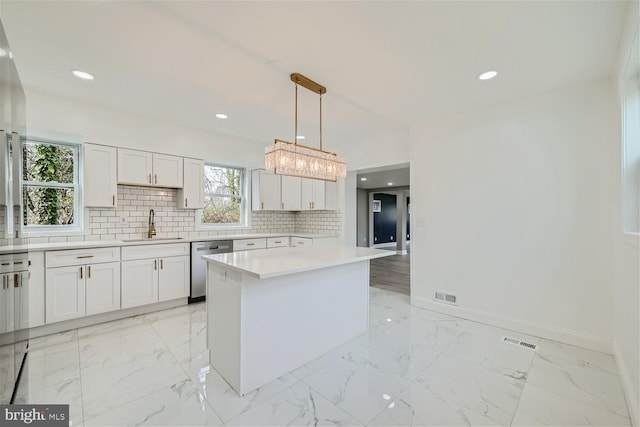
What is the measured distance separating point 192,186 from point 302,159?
228 cm

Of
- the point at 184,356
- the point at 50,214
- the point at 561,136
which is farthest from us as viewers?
the point at 50,214

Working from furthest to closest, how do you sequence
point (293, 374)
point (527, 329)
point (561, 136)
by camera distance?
point (527, 329), point (561, 136), point (293, 374)

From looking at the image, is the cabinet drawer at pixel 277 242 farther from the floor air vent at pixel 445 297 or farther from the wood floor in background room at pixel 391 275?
the floor air vent at pixel 445 297

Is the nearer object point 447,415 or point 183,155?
point 447,415

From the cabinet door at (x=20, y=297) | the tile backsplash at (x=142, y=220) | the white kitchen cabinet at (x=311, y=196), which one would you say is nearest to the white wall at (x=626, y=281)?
the tile backsplash at (x=142, y=220)

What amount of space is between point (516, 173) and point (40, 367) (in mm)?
4703

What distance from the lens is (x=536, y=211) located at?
2.79 metres

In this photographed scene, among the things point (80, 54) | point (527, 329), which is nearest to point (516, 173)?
point (527, 329)

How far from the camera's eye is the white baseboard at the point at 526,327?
2.49 metres

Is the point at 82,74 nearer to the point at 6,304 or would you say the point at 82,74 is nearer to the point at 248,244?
the point at 6,304

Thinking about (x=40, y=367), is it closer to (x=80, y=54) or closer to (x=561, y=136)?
(x=80, y=54)

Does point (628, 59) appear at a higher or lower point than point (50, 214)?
higher

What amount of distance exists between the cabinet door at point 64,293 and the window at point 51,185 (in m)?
0.73

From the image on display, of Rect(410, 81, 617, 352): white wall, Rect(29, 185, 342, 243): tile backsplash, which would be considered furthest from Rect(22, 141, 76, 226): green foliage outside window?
Rect(410, 81, 617, 352): white wall
